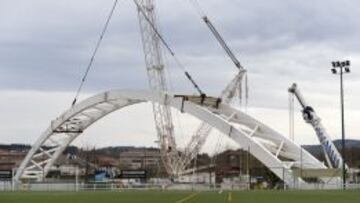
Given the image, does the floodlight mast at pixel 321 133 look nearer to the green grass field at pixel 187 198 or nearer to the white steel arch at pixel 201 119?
the white steel arch at pixel 201 119

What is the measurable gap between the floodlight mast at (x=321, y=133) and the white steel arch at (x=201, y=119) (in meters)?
4.94

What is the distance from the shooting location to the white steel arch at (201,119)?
111 metres

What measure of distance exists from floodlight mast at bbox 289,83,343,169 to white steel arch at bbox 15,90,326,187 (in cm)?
494

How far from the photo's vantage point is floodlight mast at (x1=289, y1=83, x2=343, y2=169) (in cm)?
12138

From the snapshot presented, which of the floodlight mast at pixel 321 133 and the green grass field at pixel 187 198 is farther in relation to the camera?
the floodlight mast at pixel 321 133

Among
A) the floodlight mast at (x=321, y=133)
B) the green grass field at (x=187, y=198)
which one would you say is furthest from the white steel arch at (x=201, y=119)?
the green grass field at (x=187, y=198)

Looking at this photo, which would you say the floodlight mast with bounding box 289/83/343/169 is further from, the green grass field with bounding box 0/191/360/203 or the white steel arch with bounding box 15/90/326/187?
the green grass field with bounding box 0/191/360/203

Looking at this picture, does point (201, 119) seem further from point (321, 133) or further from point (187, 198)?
point (187, 198)

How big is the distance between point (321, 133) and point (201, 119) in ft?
69.4

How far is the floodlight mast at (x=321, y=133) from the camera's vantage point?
4779 inches

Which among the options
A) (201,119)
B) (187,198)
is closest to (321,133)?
(201,119)

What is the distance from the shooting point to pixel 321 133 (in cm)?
12550

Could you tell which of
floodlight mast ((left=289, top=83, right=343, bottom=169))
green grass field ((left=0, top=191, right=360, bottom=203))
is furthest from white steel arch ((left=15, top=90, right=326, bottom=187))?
green grass field ((left=0, top=191, right=360, bottom=203))

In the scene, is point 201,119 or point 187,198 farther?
point 201,119
